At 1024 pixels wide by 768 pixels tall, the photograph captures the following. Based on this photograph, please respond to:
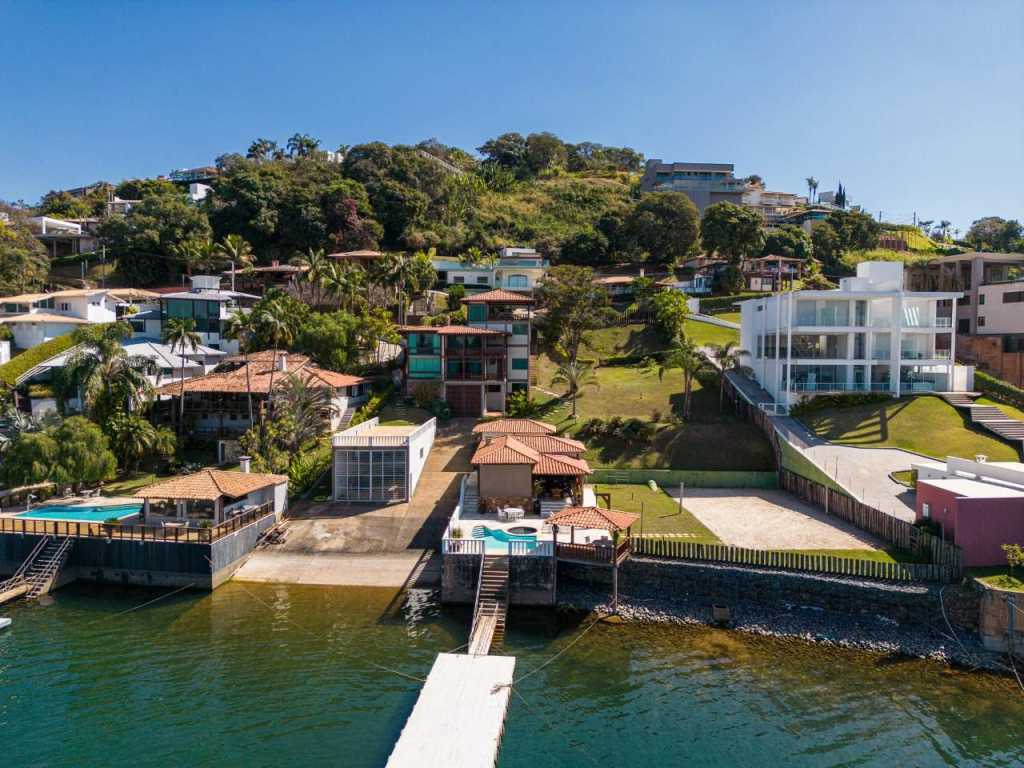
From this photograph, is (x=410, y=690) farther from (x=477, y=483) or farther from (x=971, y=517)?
(x=971, y=517)

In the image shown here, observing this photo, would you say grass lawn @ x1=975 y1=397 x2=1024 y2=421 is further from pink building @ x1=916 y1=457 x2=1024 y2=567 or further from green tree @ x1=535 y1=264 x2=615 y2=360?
green tree @ x1=535 y1=264 x2=615 y2=360

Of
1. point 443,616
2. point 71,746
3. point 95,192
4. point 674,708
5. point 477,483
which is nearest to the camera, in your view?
point 71,746

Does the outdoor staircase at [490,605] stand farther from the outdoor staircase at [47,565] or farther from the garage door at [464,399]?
the garage door at [464,399]

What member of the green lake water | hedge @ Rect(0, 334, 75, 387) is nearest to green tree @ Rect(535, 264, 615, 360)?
the green lake water

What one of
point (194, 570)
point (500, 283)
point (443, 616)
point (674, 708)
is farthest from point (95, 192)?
point (674, 708)

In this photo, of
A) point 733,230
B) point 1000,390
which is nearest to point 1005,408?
point 1000,390

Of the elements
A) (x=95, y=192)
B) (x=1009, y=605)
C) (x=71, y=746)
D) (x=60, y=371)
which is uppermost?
(x=95, y=192)
